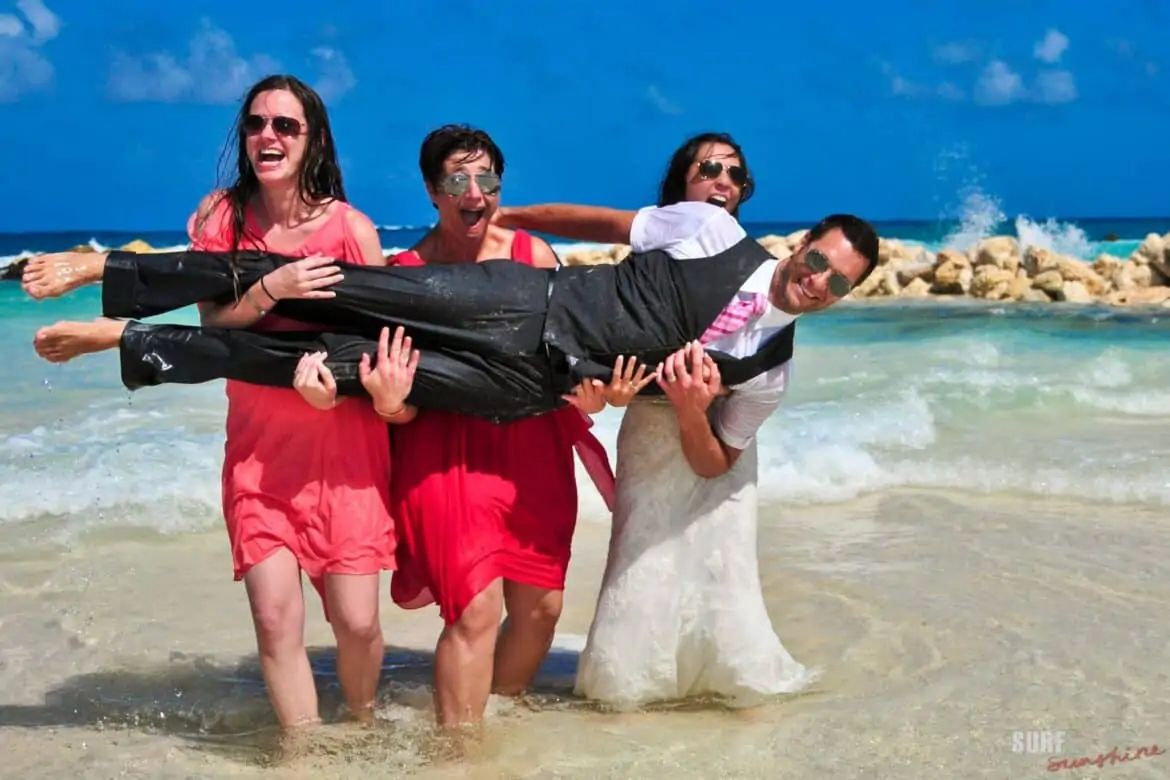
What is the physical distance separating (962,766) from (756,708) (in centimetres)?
68

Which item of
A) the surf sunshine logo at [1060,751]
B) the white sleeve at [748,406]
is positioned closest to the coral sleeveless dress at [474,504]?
the white sleeve at [748,406]

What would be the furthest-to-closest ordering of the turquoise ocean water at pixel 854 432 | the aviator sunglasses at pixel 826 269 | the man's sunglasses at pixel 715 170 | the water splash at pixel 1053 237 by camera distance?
the water splash at pixel 1053 237, the turquoise ocean water at pixel 854 432, the man's sunglasses at pixel 715 170, the aviator sunglasses at pixel 826 269

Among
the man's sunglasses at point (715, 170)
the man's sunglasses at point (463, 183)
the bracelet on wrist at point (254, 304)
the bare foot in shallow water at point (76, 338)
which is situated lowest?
the bare foot in shallow water at point (76, 338)

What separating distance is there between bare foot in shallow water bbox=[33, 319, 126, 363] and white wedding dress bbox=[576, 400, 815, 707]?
1549mm

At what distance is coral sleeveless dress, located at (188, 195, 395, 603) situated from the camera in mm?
3713

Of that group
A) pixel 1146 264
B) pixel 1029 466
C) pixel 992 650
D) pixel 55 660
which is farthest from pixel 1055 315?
pixel 55 660

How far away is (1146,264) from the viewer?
22.5 metres

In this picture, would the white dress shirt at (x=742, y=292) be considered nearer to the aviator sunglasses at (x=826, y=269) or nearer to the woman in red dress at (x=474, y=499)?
the aviator sunglasses at (x=826, y=269)

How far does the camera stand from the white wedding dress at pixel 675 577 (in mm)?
3973

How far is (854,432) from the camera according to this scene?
352 inches

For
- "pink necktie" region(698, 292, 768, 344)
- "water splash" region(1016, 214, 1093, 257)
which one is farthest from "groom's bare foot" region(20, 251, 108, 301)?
"water splash" region(1016, 214, 1093, 257)

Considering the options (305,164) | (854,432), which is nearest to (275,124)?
(305,164)

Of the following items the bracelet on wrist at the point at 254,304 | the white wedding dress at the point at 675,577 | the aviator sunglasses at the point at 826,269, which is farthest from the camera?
the white wedding dress at the point at 675,577

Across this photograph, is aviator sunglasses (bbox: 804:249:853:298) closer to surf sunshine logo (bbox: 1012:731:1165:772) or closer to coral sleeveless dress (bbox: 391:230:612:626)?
coral sleeveless dress (bbox: 391:230:612:626)
